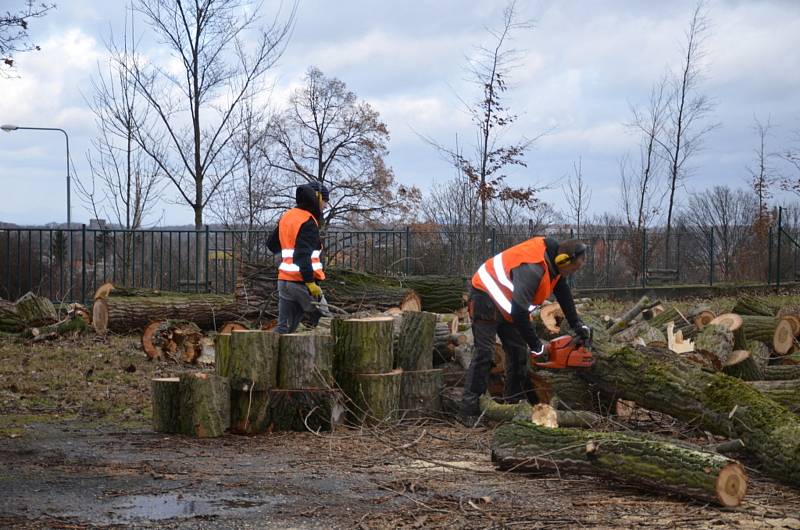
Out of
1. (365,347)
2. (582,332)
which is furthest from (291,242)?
(582,332)

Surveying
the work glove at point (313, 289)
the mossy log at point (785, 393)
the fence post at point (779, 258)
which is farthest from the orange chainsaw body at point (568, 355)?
the fence post at point (779, 258)

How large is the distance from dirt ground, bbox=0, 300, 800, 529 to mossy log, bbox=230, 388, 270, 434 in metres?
0.16

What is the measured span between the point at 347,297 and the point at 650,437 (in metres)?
6.23

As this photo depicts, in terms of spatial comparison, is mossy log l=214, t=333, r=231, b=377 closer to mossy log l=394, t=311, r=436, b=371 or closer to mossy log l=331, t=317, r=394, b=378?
mossy log l=331, t=317, r=394, b=378

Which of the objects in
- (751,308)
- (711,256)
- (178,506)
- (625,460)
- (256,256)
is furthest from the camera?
(711,256)

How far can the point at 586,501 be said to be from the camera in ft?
16.4

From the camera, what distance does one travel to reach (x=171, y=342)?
10.9 meters

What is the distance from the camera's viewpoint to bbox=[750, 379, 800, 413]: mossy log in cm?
697

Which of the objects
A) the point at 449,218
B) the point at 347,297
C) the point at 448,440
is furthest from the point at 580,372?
the point at 449,218

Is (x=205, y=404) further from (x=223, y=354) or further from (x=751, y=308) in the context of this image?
(x=751, y=308)

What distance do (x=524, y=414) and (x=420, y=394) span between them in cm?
118

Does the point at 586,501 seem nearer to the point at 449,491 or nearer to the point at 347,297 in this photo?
the point at 449,491

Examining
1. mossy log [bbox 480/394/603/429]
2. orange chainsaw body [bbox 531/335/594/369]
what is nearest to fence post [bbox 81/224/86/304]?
mossy log [bbox 480/394/603/429]

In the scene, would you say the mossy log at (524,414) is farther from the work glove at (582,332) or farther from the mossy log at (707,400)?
the work glove at (582,332)
